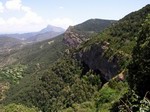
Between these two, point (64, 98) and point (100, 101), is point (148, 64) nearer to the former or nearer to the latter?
point (100, 101)

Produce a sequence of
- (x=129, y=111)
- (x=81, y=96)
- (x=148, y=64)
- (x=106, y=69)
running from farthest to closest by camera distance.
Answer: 1. (x=81, y=96)
2. (x=106, y=69)
3. (x=148, y=64)
4. (x=129, y=111)

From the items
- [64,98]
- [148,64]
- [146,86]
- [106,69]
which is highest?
[148,64]

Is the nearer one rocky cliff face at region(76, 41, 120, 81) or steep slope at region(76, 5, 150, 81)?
steep slope at region(76, 5, 150, 81)

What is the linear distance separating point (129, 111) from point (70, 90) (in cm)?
18537

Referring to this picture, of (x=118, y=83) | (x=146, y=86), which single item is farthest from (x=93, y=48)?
(x=146, y=86)

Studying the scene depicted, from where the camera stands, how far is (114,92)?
8431 cm

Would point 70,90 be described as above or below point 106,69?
below

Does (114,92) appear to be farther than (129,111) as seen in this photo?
Yes

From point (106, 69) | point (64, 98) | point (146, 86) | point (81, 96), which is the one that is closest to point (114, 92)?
point (146, 86)

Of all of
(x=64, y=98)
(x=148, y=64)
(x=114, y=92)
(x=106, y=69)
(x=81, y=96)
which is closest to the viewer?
(x=148, y=64)

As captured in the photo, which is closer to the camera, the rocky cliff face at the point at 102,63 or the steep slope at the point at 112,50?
the steep slope at the point at 112,50

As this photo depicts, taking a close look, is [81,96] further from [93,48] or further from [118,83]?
[118,83]

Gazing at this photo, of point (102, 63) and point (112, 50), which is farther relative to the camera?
point (102, 63)

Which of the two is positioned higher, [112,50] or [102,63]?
[112,50]
